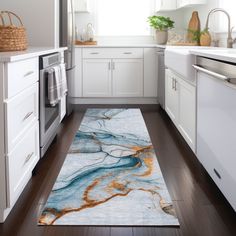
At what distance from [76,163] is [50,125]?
0.46 metres

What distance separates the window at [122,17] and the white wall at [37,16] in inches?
87.2

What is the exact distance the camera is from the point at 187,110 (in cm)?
315

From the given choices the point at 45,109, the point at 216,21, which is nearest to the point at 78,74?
the point at 216,21

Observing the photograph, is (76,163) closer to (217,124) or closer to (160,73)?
(217,124)

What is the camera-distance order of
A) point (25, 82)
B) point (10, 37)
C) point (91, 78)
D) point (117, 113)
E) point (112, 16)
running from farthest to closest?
point (112, 16), point (91, 78), point (117, 113), point (10, 37), point (25, 82)

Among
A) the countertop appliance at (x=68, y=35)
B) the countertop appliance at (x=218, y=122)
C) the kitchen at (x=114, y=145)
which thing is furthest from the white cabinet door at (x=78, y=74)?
the countertop appliance at (x=218, y=122)

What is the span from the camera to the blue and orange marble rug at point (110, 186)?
202cm

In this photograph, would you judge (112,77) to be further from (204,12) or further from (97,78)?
(204,12)

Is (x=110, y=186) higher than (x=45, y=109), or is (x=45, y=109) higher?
(x=45, y=109)

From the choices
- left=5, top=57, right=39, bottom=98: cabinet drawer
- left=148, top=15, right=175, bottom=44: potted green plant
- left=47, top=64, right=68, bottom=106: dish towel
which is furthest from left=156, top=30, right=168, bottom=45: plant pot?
left=5, top=57, right=39, bottom=98: cabinet drawer

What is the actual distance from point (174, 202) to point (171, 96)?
2017 mm

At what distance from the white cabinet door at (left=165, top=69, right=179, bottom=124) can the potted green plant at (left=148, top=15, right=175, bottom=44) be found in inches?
57.3

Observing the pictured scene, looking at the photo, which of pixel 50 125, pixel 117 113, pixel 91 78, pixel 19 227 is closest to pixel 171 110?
pixel 117 113

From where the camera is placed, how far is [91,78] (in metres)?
5.59
